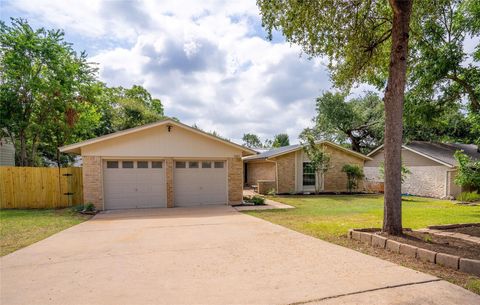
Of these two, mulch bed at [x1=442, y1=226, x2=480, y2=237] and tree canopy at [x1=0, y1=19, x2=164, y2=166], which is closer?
mulch bed at [x1=442, y1=226, x2=480, y2=237]

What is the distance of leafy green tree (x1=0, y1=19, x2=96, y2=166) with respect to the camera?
1384 cm

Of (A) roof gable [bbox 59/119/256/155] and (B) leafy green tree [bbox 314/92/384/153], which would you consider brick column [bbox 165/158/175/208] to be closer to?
(A) roof gable [bbox 59/119/256/155]

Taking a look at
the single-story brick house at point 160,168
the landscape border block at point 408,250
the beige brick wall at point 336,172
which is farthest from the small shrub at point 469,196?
the landscape border block at point 408,250

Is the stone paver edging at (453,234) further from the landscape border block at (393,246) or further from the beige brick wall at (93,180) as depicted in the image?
the beige brick wall at (93,180)

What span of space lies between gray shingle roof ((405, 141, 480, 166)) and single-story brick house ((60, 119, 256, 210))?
44.5 feet

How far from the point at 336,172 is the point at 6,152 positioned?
21.5 meters

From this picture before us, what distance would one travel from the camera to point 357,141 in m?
32.1

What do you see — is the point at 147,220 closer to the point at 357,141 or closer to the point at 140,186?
the point at 140,186

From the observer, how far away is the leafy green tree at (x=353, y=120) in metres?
30.1

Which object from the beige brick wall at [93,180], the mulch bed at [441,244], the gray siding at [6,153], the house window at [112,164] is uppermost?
the gray siding at [6,153]

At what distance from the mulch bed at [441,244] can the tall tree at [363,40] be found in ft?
1.16

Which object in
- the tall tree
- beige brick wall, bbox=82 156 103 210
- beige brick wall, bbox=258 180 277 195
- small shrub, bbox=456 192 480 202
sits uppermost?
the tall tree

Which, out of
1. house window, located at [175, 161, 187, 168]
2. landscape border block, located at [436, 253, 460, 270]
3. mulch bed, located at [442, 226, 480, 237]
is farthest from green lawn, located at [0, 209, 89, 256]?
mulch bed, located at [442, 226, 480, 237]

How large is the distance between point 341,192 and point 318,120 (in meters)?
14.2
